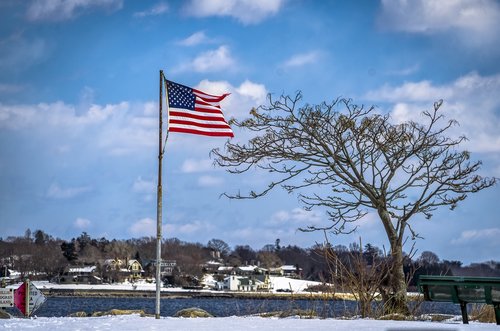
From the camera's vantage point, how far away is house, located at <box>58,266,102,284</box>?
142500mm

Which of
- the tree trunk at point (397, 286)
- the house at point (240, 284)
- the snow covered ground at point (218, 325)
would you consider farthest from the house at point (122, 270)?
the snow covered ground at point (218, 325)

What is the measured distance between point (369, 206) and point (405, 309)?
2673mm

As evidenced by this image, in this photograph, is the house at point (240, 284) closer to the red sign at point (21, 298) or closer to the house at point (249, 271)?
the house at point (249, 271)

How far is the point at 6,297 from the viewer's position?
17.1m

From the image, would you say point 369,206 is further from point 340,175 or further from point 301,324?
point 301,324

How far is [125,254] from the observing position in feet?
565

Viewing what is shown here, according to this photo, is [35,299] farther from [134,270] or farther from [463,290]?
[134,270]

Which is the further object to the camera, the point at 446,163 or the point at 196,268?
the point at 196,268

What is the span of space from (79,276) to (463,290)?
139m

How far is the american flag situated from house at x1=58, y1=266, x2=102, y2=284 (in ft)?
425

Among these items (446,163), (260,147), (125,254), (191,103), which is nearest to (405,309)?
(446,163)

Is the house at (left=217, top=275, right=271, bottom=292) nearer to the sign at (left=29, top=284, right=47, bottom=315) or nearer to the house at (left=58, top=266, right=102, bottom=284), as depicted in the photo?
the house at (left=58, top=266, right=102, bottom=284)

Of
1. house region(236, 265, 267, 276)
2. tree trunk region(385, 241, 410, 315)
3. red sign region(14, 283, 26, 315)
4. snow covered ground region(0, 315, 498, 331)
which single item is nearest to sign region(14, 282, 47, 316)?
red sign region(14, 283, 26, 315)

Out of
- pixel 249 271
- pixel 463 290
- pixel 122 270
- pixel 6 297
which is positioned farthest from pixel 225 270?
pixel 463 290
